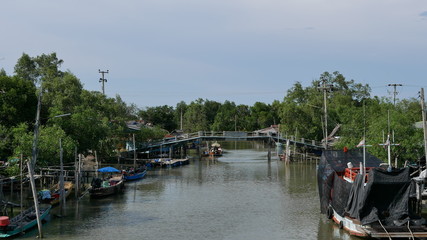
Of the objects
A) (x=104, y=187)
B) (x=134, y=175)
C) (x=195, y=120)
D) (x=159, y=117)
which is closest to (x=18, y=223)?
(x=104, y=187)

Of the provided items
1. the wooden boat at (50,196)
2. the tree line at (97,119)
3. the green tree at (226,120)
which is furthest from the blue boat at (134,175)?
the green tree at (226,120)

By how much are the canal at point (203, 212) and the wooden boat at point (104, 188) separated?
0.56 meters

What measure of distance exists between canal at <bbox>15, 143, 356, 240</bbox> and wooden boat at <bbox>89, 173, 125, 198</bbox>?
560 millimetres

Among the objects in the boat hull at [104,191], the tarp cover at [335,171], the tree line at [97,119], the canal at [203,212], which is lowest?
the canal at [203,212]

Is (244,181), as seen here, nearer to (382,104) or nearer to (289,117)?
(382,104)

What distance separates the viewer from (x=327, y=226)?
2670 centimetres

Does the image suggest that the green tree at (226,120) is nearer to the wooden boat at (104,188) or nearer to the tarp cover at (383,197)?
the wooden boat at (104,188)

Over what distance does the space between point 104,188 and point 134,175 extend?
37.9 ft

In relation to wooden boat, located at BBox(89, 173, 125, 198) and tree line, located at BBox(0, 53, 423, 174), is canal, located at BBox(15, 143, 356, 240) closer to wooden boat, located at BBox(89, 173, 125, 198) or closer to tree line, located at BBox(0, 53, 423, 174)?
wooden boat, located at BBox(89, 173, 125, 198)

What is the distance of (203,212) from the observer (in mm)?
31141

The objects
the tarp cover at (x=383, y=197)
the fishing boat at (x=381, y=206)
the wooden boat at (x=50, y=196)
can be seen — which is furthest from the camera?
the wooden boat at (x=50, y=196)

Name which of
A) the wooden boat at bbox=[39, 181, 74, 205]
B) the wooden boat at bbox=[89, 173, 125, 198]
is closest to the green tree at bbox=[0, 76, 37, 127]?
the wooden boat at bbox=[89, 173, 125, 198]

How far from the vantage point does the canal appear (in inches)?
999

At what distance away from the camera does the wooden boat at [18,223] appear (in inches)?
915
